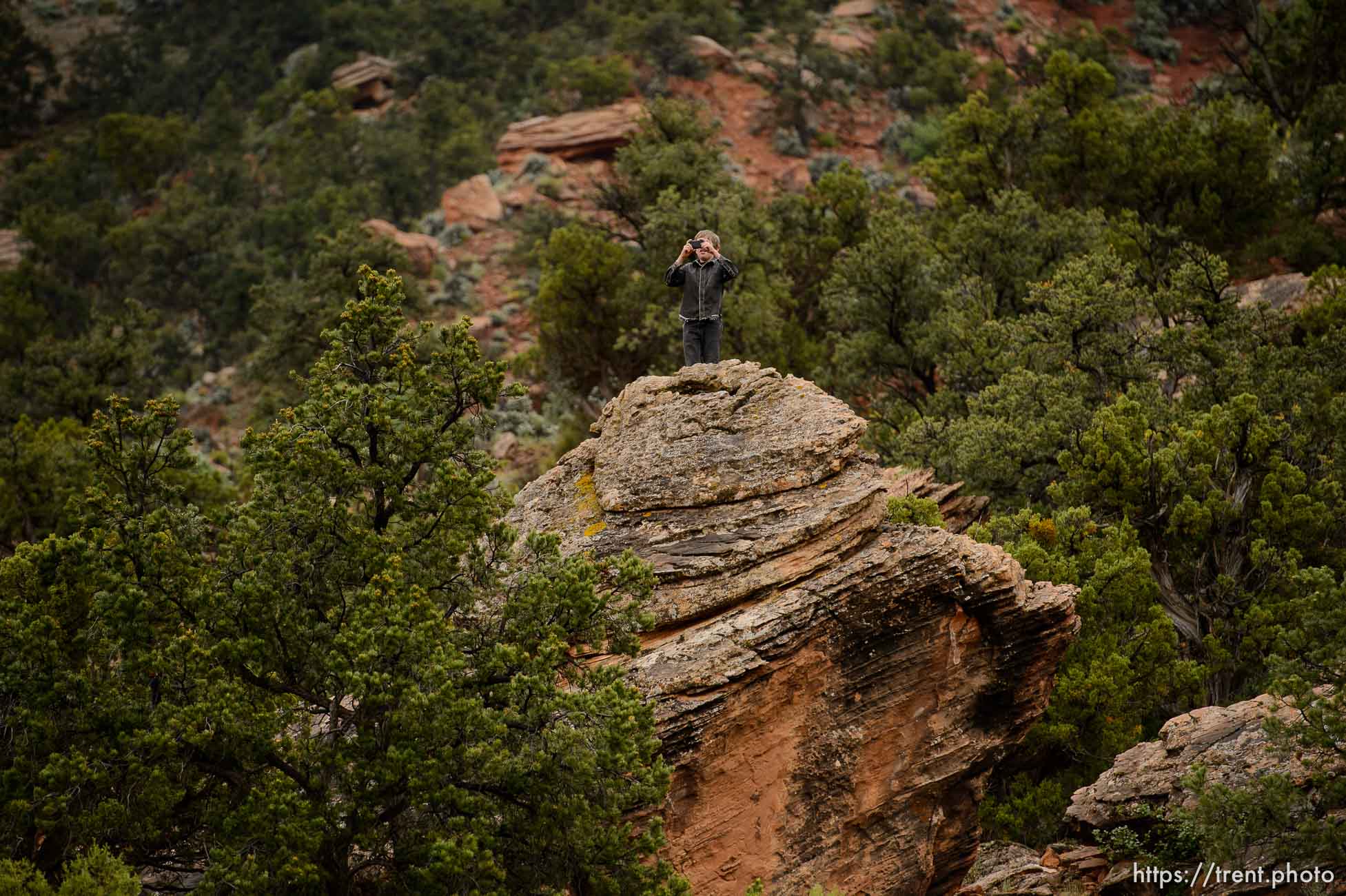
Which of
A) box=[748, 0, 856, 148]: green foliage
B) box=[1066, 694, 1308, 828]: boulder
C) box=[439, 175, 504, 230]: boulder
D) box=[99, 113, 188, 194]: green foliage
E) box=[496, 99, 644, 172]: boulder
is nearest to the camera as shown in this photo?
box=[1066, 694, 1308, 828]: boulder

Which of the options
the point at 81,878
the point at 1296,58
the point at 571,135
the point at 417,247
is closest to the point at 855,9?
the point at 571,135

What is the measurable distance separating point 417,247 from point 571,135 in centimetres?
1174

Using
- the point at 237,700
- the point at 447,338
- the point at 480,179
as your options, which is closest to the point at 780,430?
the point at 447,338

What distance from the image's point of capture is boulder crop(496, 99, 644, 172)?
63688mm

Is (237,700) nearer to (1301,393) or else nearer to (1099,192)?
(1301,393)

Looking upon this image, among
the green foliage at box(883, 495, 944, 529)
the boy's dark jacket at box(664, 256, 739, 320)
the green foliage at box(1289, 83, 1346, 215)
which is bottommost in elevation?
the green foliage at box(1289, 83, 1346, 215)

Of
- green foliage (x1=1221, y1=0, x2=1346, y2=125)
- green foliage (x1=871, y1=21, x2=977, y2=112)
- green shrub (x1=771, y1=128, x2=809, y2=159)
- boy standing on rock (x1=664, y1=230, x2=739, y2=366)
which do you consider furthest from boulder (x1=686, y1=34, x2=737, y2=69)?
boy standing on rock (x1=664, y1=230, x2=739, y2=366)

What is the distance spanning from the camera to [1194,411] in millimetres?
28328

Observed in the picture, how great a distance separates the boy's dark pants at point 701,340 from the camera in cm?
2152

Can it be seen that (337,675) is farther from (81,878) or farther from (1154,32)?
(1154,32)

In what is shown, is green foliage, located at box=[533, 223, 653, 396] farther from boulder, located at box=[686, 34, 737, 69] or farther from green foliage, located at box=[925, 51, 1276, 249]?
boulder, located at box=[686, 34, 737, 69]

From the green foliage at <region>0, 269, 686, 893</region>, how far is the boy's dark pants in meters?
5.66

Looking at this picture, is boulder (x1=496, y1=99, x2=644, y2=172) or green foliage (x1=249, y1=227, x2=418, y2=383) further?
boulder (x1=496, y1=99, x2=644, y2=172)

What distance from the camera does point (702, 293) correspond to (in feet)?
69.2
